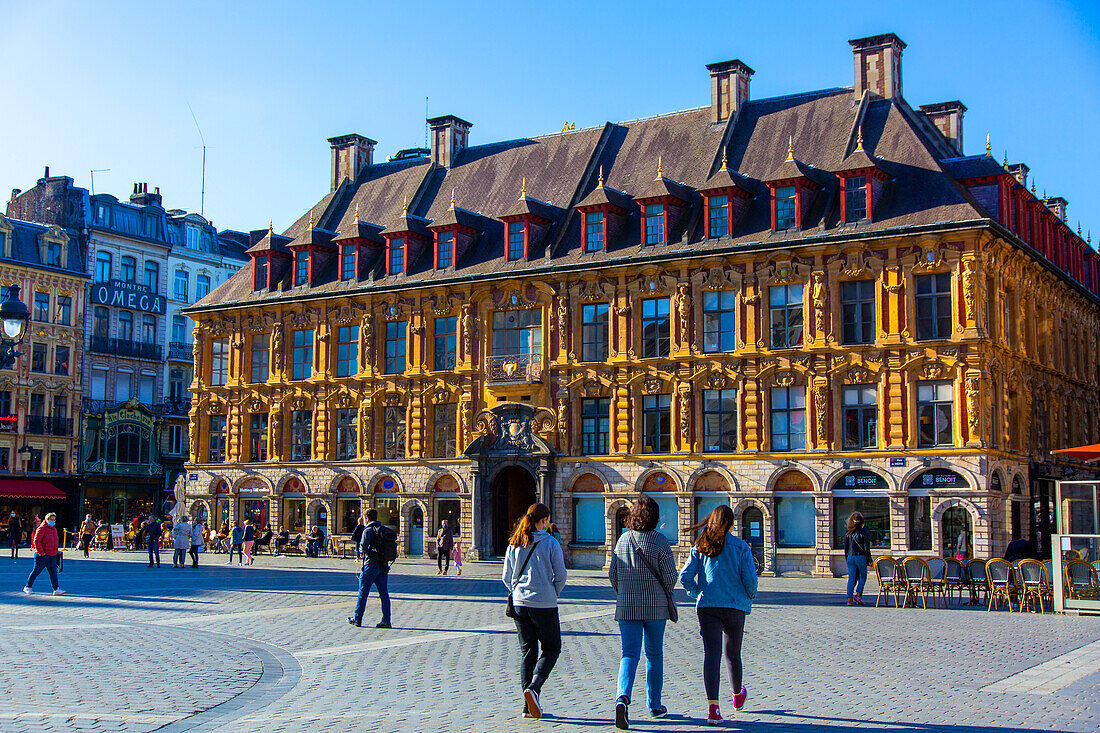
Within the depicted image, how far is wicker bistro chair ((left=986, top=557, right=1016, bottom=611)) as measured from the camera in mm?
24195

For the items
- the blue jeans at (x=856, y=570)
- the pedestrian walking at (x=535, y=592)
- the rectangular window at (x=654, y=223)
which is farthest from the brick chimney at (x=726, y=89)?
the pedestrian walking at (x=535, y=592)

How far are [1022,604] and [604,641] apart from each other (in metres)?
10.3

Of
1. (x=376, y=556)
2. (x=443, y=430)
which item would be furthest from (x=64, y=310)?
(x=376, y=556)

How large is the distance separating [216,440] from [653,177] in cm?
2142

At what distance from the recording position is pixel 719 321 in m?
41.2

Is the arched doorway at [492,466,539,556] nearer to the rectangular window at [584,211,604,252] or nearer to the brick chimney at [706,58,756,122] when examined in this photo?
the rectangular window at [584,211,604,252]

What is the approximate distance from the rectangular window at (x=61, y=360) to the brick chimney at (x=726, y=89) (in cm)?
3579

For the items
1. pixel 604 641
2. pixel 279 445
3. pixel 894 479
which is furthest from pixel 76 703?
pixel 279 445

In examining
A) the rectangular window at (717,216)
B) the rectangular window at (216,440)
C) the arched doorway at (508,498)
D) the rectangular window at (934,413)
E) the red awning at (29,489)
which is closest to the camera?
the rectangular window at (934,413)

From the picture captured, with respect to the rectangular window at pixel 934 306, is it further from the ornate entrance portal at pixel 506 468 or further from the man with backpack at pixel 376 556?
the man with backpack at pixel 376 556

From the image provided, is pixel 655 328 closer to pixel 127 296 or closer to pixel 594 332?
pixel 594 332

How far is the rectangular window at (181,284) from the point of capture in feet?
227

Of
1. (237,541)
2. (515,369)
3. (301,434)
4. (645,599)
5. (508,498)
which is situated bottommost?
(237,541)

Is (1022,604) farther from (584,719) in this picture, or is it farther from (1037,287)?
→ (1037,287)
